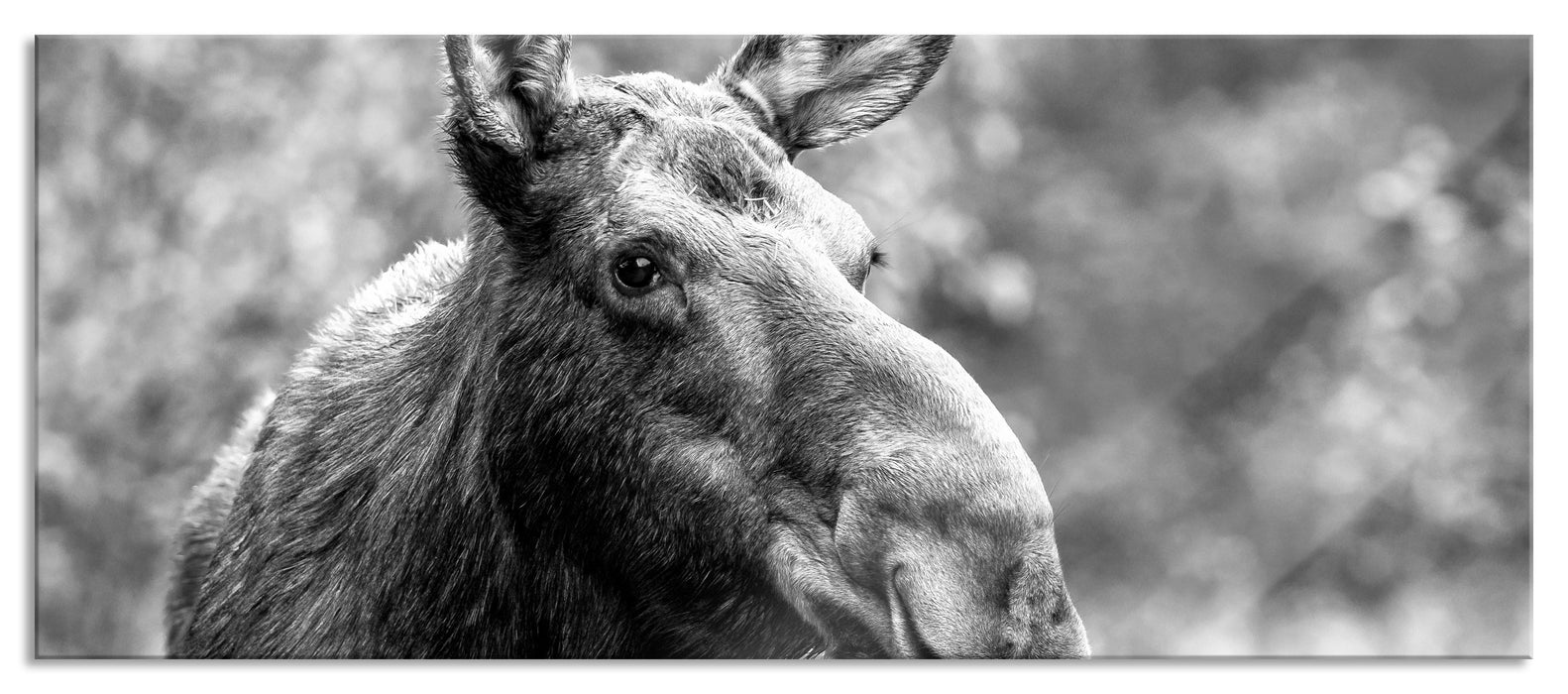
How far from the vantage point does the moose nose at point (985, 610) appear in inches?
54.9

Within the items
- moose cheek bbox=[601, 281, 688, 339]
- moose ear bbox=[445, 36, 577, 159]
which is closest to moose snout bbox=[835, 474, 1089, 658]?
moose cheek bbox=[601, 281, 688, 339]

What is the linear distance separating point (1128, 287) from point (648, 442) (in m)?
2.46

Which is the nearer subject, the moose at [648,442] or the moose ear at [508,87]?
the moose at [648,442]

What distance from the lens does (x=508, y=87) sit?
1.66 meters

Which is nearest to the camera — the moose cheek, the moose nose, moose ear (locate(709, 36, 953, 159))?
the moose nose

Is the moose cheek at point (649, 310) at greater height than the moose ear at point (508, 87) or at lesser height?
lesser

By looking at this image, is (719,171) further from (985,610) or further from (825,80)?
(985,610)

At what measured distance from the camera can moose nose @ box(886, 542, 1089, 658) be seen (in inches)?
54.9

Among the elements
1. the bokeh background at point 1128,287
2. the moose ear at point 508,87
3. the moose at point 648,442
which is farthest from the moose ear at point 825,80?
the bokeh background at point 1128,287

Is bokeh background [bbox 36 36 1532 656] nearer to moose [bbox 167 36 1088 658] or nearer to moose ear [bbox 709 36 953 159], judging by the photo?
moose ear [bbox 709 36 953 159]

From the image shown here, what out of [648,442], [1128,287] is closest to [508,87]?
[648,442]

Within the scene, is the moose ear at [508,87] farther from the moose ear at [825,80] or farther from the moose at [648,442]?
the moose ear at [825,80]

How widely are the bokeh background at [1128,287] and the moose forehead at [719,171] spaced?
2.56ft

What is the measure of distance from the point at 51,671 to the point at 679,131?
145 centimetres
